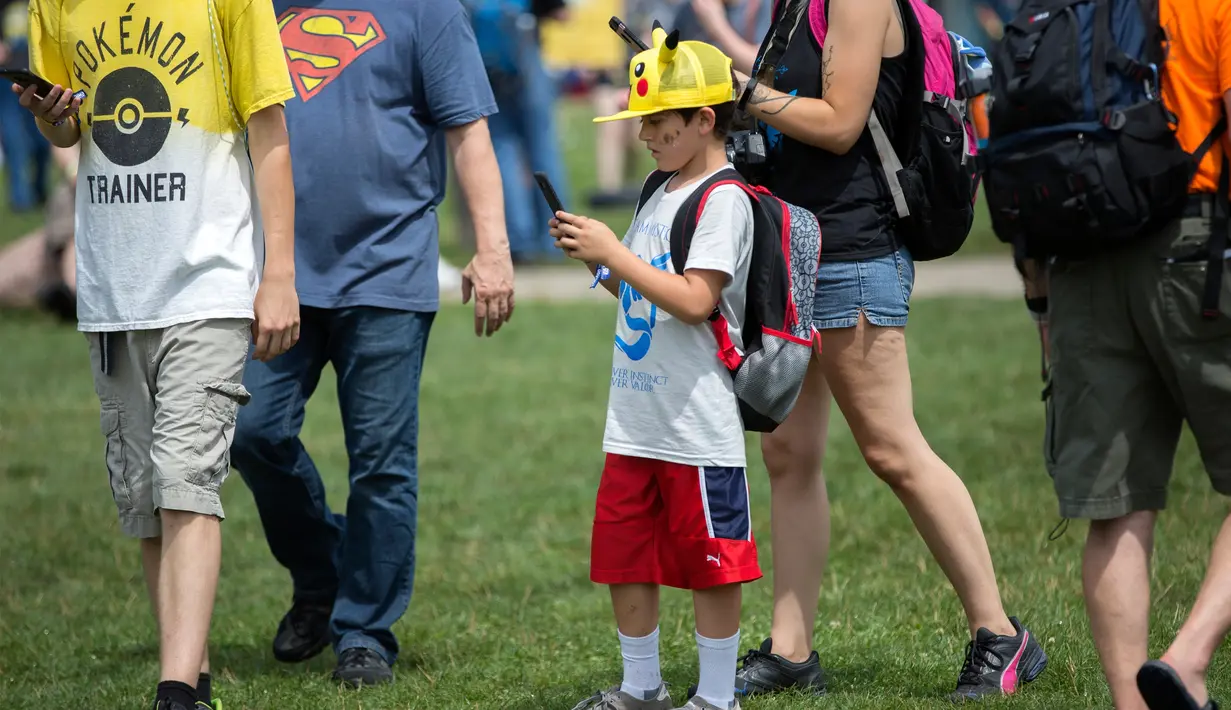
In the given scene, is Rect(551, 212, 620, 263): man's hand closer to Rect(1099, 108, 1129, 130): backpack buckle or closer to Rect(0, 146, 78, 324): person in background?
Rect(1099, 108, 1129, 130): backpack buckle

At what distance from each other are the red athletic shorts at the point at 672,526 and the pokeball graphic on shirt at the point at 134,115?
1.40 metres

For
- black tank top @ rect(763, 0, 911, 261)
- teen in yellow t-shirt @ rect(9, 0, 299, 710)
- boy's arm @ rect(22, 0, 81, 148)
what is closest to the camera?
teen in yellow t-shirt @ rect(9, 0, 299, 710)

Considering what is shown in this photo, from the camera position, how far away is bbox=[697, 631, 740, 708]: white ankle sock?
3971 mm

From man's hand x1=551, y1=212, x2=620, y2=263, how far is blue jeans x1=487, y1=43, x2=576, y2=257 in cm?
1007

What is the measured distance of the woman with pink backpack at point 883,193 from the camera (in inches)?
160

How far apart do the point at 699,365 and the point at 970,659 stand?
1183 mm

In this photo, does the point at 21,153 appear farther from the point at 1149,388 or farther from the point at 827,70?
the point at 1149,388

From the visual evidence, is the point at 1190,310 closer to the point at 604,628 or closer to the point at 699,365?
the point at 699,365

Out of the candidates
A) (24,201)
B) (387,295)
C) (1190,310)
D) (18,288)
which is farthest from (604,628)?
(24,201)

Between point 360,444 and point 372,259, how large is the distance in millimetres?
556

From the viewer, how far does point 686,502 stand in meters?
3.87

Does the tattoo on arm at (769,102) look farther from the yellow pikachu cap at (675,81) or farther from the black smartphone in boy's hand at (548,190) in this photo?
the black smartphone in boy's hand at (548,190)

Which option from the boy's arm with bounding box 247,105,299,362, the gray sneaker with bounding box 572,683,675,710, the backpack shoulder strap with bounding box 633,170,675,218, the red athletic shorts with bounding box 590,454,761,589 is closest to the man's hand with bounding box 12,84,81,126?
the boy's arm with bounding box 247,105,299,362

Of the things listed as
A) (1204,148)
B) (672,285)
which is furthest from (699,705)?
(1204,148)
